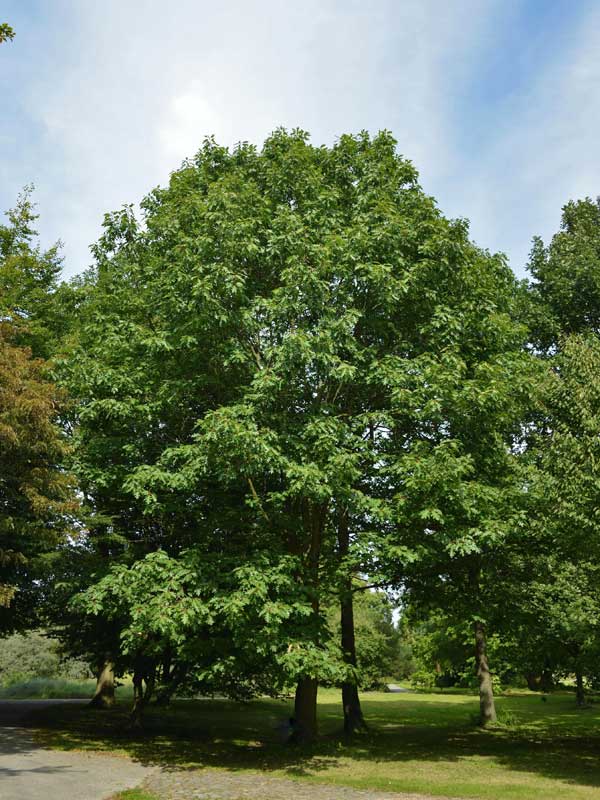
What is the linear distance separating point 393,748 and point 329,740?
1.88 m

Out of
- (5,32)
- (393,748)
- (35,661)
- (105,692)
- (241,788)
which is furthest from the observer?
(35,661)

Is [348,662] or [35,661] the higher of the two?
[348,662]

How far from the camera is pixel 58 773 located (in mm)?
13055

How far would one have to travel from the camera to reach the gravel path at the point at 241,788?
455 inches

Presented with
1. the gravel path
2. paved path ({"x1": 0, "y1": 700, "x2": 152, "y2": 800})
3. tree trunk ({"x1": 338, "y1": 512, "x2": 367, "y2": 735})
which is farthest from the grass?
the gravel path

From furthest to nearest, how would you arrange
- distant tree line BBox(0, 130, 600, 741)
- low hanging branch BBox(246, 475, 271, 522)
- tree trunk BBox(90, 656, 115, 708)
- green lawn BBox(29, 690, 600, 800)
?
1. tree trunk BBox(90, 656, 115, 708)
2. low hanging branch BBox(246, 475, 271, 522)
3. distant tree line BBox(0, 130, 600, 741)
4. green lawn BBox(29, 690, 600, 800)

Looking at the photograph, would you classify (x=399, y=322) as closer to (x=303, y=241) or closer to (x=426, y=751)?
(x=303, y=241)

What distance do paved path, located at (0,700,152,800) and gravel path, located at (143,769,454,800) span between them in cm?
66

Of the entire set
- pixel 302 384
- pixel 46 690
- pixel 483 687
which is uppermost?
pixel 302 384

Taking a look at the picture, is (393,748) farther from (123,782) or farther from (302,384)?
(302,384)

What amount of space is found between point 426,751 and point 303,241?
13518 millimetres

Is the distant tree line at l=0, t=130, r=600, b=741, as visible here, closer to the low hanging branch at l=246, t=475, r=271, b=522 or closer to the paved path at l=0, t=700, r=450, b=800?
the low hanging branch at l=246, t=475, r=271, b=522

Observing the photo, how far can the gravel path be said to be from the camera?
11.6m

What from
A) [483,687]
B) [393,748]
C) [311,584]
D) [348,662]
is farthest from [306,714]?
[483,687]
